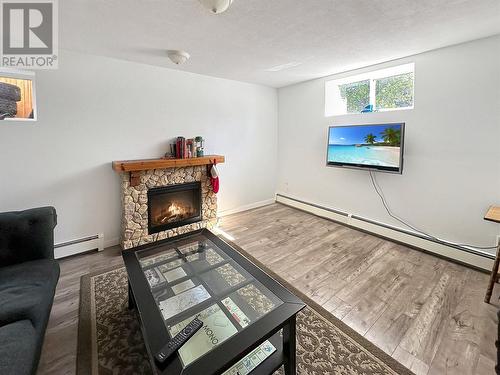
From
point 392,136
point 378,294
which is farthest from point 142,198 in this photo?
point 392,136

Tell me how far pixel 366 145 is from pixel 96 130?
330cm

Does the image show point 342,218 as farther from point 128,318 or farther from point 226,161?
point 128,318

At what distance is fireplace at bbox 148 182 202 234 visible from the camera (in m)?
2.97

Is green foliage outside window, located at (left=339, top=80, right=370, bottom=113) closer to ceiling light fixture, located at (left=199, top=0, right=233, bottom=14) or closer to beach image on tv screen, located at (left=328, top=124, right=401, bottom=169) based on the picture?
beach image on tv screen, located at (left=328, top=124, right=401, bottom=169)

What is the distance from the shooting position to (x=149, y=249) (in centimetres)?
189

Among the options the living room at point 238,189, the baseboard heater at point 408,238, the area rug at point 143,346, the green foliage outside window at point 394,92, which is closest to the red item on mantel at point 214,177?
the living room at point 238,189

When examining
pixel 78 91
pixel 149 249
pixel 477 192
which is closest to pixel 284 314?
pixel 149 249

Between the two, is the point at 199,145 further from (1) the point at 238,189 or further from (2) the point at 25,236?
(2) the point at 25,236

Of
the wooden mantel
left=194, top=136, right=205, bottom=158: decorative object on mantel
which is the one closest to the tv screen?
the wooden mantel

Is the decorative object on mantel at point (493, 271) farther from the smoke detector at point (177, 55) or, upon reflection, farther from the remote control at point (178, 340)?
the smoke detector at point (177, 55)

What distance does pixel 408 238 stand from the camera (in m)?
2.82

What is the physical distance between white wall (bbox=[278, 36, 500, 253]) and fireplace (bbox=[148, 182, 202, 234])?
2323mm

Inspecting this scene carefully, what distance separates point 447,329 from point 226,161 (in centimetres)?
318

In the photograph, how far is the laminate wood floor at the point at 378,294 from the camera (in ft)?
4.74
